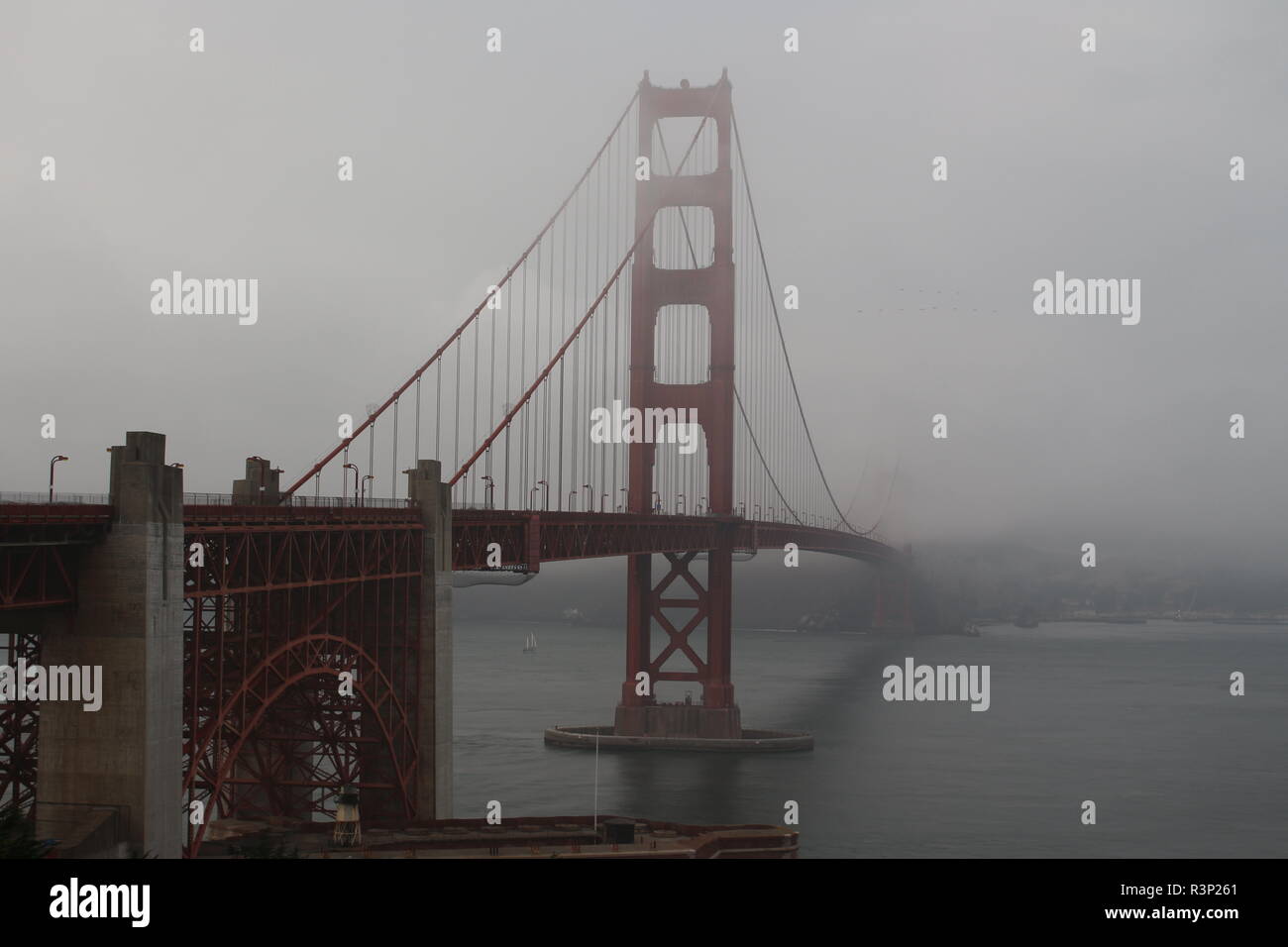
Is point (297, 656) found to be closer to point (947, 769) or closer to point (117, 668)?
point (117, 668)

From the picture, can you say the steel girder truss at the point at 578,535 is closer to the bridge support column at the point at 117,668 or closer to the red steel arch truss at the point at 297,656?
the red steel arch truss at the point at 297,656

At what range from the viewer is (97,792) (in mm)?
21969

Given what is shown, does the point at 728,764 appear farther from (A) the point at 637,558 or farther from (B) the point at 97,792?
(B) the point at 97,792

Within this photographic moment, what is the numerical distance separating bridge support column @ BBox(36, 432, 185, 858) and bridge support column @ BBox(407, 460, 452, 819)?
1445 cm

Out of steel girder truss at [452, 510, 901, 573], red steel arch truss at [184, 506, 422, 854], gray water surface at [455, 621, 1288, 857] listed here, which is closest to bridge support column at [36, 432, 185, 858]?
red steel arch truss at [184, 506, 422, 854]

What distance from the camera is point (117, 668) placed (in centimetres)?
2203

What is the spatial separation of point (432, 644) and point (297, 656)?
21.8 ft

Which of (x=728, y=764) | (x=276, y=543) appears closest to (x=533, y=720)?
(x=728, y=764)

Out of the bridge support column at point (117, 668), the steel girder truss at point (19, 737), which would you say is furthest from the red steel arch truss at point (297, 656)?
the steel girder truss at point (19, 737)

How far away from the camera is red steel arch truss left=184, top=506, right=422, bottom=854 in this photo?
26078 mm

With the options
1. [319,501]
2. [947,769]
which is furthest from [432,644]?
[947,769]

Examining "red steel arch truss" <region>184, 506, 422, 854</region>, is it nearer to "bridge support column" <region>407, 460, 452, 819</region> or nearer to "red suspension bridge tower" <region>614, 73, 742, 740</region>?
"bridge support column" <region>407, 460, 452, 819</region>
